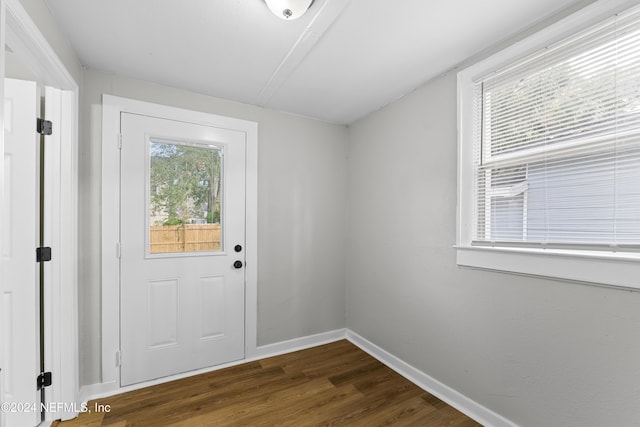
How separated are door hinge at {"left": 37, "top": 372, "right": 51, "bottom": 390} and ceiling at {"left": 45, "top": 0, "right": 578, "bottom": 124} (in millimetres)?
2001

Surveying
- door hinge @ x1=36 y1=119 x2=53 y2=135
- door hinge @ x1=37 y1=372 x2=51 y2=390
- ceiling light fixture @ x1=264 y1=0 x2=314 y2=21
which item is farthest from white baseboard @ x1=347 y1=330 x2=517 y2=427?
door hinge @ x1=36 y1=119 x2=53 y2=135

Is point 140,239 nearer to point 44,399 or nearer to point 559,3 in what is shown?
point 44,399

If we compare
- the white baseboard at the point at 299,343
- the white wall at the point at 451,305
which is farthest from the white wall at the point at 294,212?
the white wall at the point at 451,305

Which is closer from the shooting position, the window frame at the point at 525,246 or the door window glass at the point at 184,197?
the window frame at the point at 525,246

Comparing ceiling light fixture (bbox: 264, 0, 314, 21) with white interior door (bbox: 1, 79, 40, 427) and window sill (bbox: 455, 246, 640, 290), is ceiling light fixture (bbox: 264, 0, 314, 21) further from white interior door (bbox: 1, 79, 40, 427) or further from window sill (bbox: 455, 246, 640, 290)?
window sill (bbox: 455, 246, 640, 290)

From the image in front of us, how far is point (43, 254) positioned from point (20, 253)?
95 millimetres

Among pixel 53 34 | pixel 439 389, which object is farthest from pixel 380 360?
pixel 53 34

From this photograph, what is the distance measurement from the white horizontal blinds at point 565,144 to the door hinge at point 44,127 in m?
2.65

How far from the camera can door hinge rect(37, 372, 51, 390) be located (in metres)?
1.69

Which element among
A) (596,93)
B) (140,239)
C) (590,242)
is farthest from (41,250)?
(596,93)

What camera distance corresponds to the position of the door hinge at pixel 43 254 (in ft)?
5.45

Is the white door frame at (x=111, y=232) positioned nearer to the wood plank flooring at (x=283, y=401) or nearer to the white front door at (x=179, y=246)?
the white front door at (x=179, y=246)

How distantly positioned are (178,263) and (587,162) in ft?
8.79

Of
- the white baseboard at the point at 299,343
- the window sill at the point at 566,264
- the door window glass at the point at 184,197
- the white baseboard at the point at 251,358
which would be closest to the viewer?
the window sill at the point at 566,264
